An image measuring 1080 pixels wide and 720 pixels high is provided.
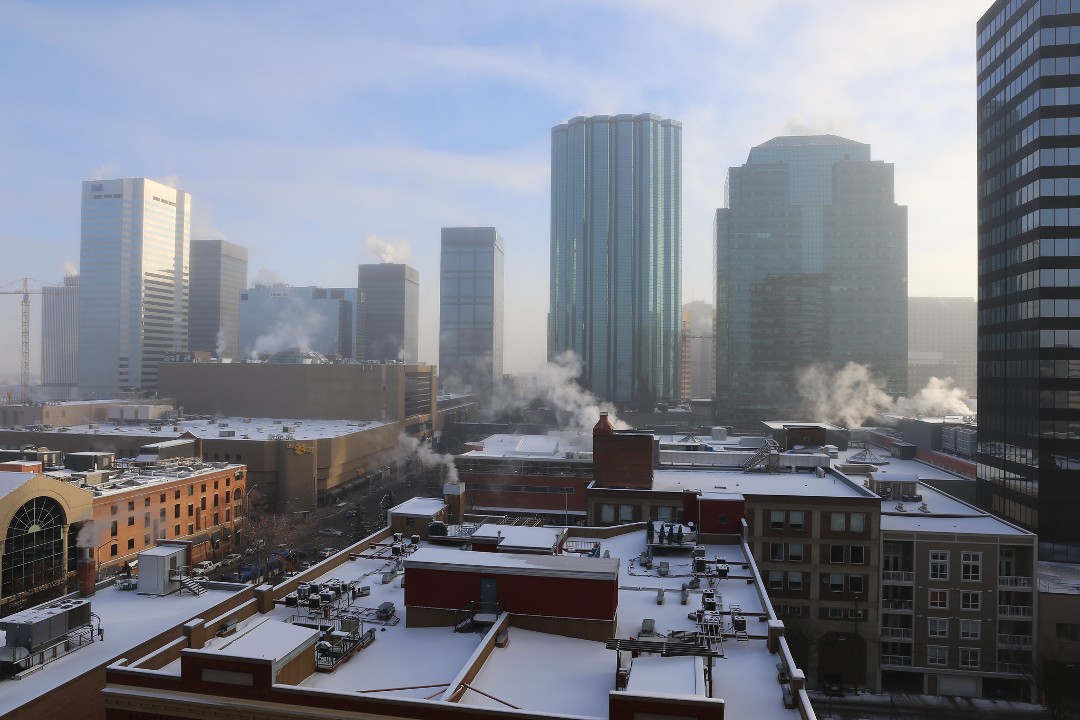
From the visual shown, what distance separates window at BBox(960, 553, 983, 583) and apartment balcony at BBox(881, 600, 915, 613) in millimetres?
3695

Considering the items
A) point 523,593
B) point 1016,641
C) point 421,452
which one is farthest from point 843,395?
point 523,593

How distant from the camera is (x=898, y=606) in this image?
45.1 m

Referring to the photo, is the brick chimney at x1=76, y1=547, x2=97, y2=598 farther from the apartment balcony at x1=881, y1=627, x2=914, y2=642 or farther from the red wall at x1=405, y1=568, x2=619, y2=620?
the apartment balcony at x1=881, y1=627, x2=914, y2=642

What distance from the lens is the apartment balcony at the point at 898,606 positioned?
148 ft

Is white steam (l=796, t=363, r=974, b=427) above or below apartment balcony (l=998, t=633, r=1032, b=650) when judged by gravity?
above

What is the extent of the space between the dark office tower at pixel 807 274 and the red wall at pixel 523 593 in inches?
5962

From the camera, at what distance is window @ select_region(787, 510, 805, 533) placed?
1785 inches

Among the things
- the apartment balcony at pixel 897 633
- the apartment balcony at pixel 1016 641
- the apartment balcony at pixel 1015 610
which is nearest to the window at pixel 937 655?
the apartment balcony at pixel 897 633

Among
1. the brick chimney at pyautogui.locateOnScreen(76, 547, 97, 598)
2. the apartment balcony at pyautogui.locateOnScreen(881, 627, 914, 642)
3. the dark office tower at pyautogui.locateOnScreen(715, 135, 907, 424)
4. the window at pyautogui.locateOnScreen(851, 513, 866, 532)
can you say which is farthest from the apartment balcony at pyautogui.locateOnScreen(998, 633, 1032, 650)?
the dark office tower at pyautogui.locateOnScreen(715, 135, 907, 424)

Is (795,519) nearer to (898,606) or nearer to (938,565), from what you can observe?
(898,606)

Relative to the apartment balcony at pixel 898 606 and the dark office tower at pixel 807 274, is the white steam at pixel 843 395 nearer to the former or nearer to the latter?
the dark office tower at pixel 807 274

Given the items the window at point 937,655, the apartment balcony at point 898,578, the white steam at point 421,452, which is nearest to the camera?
the window at point 937,655

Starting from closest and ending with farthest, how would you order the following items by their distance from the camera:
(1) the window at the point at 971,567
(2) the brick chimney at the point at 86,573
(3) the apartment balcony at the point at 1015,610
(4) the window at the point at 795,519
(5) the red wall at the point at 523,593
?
(5) the red wall at the point at 523,593
(2) the brick chimney at the point at 86,573
(3) the apartment balcony at the point at 1015,610
(1) the window at the point at 971,567
(4) the window at the point at 795,519

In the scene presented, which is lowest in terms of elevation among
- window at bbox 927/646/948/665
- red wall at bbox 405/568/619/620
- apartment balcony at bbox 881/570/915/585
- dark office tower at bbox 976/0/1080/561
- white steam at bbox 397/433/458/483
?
window at bbox 927/646/948/665
